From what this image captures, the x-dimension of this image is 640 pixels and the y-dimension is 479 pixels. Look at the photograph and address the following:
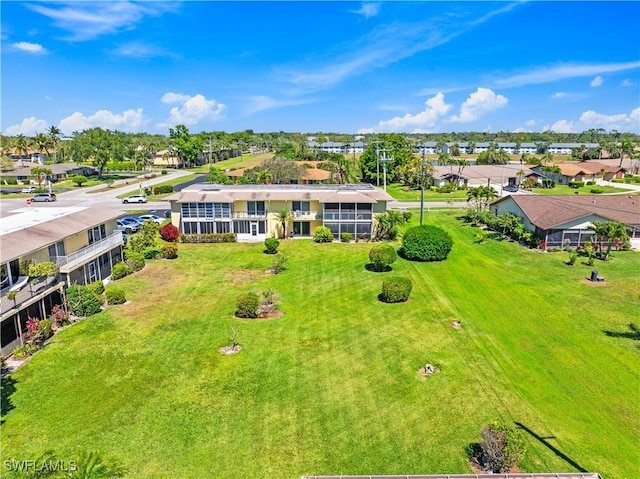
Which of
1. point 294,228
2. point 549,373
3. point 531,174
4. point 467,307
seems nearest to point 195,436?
point 549,373

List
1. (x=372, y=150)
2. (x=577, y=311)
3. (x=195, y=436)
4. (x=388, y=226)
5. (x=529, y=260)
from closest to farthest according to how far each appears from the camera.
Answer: (x=195, y=436) → (x=577, y=311) → (x=529, y=260) → (x=388, y=226) → (x=372, y=150)

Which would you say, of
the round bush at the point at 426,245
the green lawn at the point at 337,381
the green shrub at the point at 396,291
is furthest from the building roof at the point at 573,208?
the green shrub at the point at 396,291

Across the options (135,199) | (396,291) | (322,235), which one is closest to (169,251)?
(322,235)

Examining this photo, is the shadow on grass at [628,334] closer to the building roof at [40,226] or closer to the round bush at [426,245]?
the round bush at [426,245]

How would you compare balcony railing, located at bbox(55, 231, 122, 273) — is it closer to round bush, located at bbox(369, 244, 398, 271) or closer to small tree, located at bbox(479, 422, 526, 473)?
round bush, located at bbox(369, 244, 398, 271)

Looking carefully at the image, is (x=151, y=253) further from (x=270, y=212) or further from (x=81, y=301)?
(x=81, y=301)

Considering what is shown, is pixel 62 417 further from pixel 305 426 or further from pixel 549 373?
pixel 549 373
